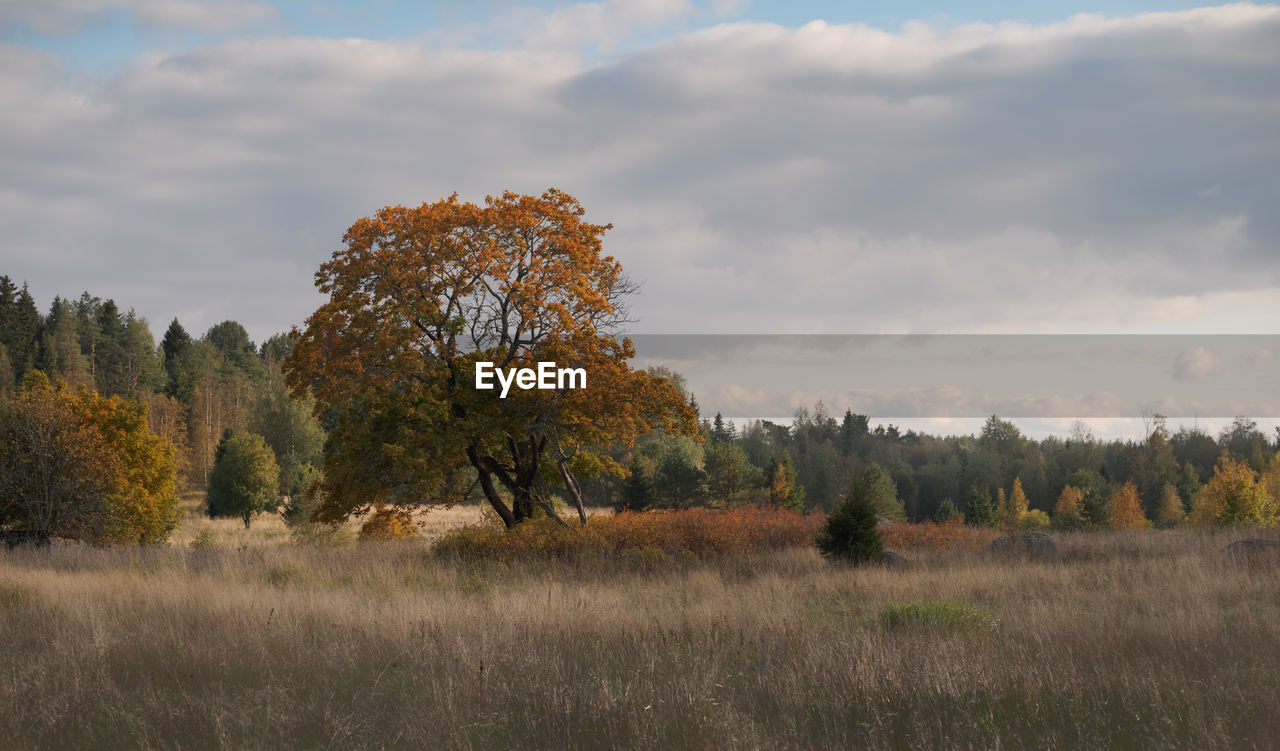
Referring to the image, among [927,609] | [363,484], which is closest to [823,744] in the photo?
[927,609]

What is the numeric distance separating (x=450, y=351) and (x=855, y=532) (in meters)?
10.5

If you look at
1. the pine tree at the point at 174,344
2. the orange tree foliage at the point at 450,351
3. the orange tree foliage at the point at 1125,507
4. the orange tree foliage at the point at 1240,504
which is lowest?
the orange tree foliage at the point at 1125,507

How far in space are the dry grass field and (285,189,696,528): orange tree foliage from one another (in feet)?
20.0

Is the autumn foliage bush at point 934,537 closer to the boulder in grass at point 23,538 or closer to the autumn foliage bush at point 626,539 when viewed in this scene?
the autumn foliage bush at point 626,539

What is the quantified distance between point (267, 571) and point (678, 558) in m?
8.56

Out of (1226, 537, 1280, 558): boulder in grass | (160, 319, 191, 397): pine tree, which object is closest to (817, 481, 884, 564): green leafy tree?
(1226, 537, 1280, 558): boulder in grass

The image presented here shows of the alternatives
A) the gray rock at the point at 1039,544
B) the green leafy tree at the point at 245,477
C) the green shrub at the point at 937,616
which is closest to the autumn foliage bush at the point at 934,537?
the gray rock at the point at 1039,544

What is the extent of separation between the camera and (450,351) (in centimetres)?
2153

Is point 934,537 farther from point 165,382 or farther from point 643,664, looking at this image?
point 165,382

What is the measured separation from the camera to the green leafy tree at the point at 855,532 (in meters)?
18.3

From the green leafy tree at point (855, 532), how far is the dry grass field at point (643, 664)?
3.45 m

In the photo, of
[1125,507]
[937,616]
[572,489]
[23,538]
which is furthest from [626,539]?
[1125,507]

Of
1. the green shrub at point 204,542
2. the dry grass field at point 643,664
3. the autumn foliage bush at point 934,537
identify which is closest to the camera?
the dry grass field at point 643,664

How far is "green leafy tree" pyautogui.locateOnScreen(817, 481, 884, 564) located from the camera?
18.3m
